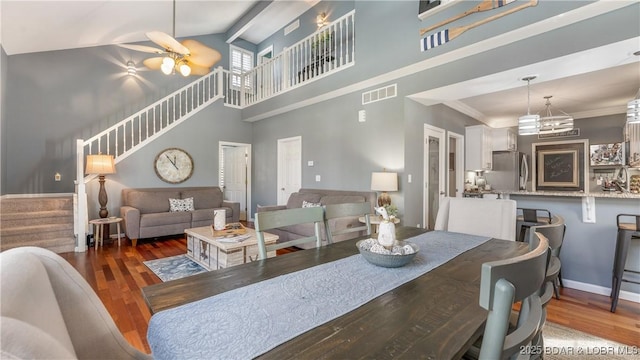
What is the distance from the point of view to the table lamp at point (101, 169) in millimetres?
4625

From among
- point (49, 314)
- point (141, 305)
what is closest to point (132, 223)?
point (141, 305)

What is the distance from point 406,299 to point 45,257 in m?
1.12

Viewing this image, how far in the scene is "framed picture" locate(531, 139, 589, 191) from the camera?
20.3 feet

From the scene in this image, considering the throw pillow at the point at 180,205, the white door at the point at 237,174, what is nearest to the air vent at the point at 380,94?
the white door at the point at 237,174

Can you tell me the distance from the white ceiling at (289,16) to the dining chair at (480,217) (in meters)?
1.79

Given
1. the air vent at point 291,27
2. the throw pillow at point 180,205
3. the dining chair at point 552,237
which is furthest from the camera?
the air vent at point 291,27

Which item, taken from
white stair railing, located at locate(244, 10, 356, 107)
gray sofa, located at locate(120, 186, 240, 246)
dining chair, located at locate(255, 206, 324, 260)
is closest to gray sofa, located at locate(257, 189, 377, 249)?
gray sofa, located at locate(120, 186, 240, 246)

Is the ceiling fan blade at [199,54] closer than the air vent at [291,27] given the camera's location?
Yes

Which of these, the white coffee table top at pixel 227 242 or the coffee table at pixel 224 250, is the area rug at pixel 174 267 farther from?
the white coffee table top at pixel 227 242

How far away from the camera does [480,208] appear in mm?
2256

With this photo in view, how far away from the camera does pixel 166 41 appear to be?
347cm

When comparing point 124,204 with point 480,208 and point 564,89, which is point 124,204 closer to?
point 480,208

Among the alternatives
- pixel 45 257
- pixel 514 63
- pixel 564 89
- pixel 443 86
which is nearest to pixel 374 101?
pixel 443 86

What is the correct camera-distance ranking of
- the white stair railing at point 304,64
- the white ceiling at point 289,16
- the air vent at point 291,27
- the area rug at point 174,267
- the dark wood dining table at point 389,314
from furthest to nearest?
the air vent at point 291,27 < the white stair railing at point 304,64 < the area rug at point 174,267 < the white ceiling at point 289,16 < the dark wood dining table at point 389,314
